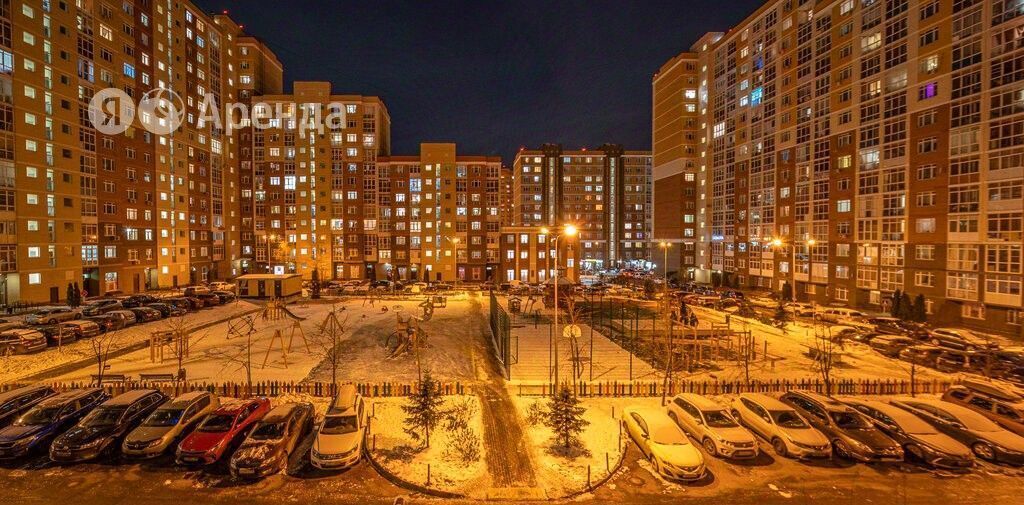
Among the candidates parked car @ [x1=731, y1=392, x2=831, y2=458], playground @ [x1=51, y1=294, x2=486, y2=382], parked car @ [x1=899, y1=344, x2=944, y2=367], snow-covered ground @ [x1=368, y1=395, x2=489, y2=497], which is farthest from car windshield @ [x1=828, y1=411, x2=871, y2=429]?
playground @ [x1=51, y1=294, x2=486, y2=382]

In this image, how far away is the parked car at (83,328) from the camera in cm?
3216

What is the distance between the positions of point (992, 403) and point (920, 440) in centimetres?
649

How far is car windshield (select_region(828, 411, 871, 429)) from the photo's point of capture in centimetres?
1625

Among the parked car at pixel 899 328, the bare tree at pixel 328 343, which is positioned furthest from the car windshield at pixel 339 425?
the parked car at pixel 899 328

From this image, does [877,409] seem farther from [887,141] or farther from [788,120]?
[788,120]

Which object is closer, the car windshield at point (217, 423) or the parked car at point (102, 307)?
the car windshield at point (217, 423)

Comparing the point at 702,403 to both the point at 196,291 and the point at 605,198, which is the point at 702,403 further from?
the point at 605,198

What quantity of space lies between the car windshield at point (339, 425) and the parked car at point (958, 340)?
120 ft

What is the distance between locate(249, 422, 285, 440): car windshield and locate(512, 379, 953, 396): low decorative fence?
34.3ft

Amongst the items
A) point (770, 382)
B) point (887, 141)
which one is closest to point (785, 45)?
point (887, 141)

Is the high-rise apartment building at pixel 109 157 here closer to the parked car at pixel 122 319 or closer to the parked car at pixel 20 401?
the parked car at pixel 122 319

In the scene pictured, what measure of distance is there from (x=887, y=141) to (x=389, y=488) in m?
57.2

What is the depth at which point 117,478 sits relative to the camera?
13.7 m

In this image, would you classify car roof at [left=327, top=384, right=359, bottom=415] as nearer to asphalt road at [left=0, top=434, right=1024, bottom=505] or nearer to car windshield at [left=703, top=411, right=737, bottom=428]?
asphalt road at [left=0, top=434, right=1024, bottom=505]
